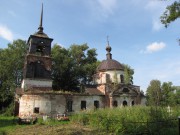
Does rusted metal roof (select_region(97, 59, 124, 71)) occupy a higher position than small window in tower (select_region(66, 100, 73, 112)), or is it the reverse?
rusted metal roof (select_region(97, 59, 124, 71))

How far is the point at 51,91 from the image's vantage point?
28219mm

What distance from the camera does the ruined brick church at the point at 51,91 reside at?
1067 inches

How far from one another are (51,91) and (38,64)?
233 inches

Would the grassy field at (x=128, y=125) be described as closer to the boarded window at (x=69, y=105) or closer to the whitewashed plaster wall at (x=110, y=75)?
the boarded window at (x=69, y=105)

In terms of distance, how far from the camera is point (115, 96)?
31938 millimetres

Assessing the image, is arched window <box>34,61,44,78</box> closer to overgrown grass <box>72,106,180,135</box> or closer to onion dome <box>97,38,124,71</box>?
onion dome <box>97,38,124,71</box>

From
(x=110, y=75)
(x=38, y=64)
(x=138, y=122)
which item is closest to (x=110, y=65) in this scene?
(x=110, y=75)

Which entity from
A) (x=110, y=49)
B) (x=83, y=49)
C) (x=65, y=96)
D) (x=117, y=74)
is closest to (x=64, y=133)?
(x=65, y=96)

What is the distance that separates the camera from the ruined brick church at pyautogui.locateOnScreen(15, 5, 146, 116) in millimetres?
27094

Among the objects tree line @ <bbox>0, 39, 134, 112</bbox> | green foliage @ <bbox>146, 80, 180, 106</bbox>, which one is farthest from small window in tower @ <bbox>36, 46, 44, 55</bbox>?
green foliage @ <bbox>146, 80, 180, 106</bbox>

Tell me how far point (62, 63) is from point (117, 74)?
12994 mm

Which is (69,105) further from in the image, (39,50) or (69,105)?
(39,50)

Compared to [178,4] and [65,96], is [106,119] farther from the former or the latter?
[65,96]

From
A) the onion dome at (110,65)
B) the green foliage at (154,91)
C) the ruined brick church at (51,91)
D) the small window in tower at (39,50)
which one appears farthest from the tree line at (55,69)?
the green foliage at (154,91)
